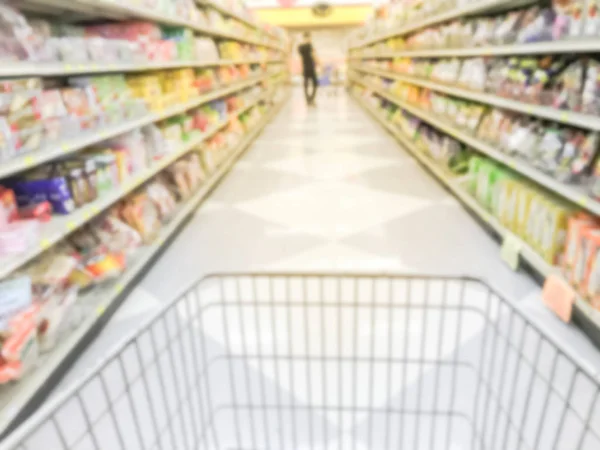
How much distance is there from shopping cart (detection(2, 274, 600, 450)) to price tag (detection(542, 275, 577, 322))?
8.3 inches

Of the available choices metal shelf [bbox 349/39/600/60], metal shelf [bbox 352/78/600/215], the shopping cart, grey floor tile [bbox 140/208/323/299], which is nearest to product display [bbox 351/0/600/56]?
metal shelf [bbox 349/39/600/60]

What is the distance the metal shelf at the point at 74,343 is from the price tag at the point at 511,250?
1.94m

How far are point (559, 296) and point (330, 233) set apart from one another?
144 centimetres

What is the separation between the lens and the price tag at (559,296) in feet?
6.24

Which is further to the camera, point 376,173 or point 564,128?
point 376,173

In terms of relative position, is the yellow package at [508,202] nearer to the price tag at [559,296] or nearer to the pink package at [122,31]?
the price tag at [559,296]

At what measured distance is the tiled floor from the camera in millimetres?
2309

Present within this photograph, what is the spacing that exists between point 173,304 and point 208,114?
3575 millimetres

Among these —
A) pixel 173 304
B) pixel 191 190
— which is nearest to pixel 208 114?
pixel 191 190

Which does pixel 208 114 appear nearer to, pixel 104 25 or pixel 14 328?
pixel 104 25

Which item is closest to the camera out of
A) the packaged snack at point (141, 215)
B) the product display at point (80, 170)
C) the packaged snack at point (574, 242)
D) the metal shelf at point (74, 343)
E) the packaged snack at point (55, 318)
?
the metal shelf at point (74, 343)

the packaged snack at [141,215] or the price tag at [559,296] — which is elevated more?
the packaged snack at [141,215]

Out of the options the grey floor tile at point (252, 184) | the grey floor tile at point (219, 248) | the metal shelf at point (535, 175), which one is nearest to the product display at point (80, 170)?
the grey floor tile at point (219, 248)

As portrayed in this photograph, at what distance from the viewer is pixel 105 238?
2.34 metres
